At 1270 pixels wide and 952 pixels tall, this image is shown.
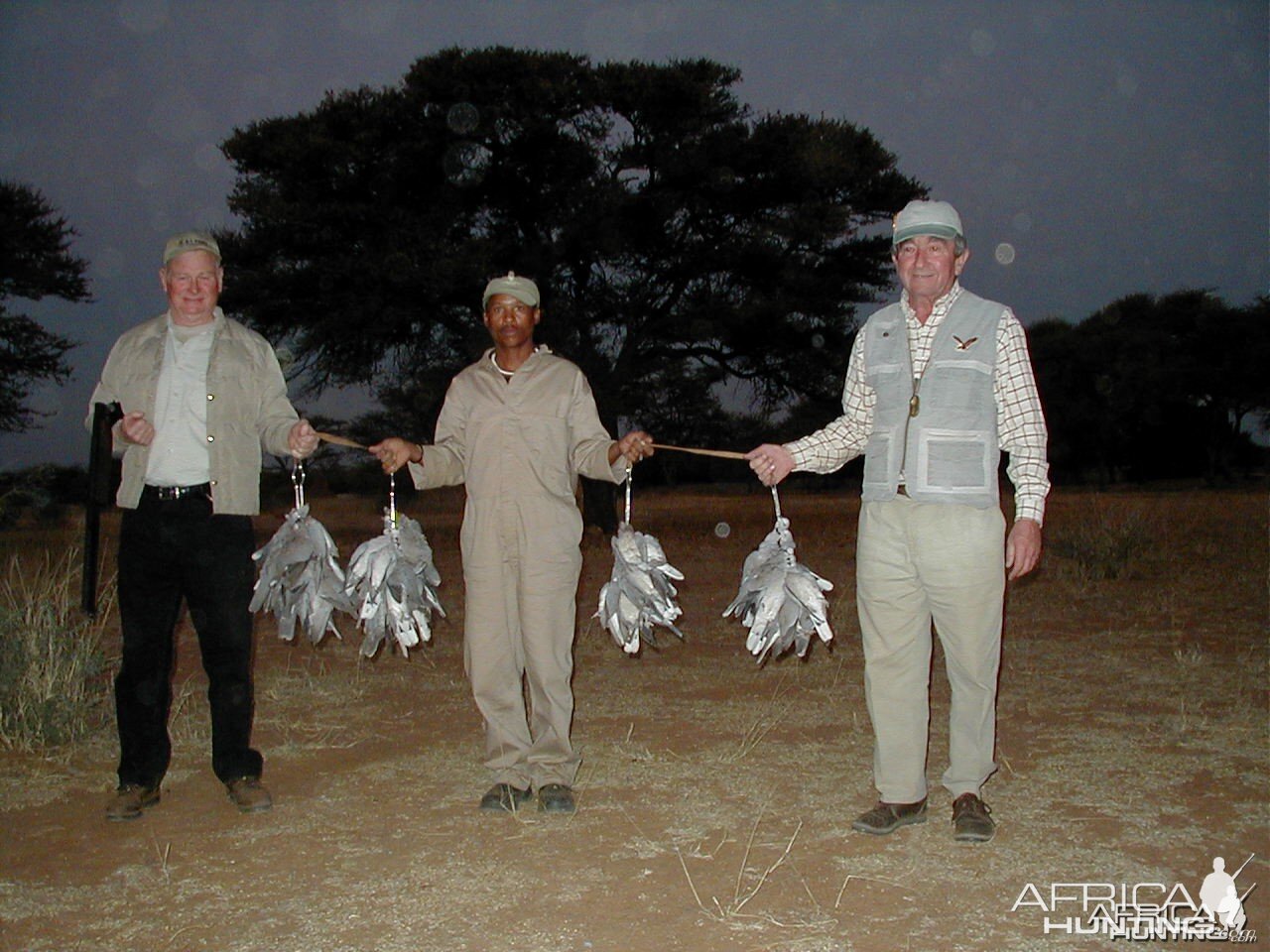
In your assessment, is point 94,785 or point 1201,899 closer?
point 1201,899

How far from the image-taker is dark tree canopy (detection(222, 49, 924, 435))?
55.4 feet

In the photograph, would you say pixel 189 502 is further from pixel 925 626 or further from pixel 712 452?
pixel 925 626

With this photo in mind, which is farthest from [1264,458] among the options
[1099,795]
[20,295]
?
[1099,795]

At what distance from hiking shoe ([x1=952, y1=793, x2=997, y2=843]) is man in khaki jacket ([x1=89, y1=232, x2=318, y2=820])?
103 inches

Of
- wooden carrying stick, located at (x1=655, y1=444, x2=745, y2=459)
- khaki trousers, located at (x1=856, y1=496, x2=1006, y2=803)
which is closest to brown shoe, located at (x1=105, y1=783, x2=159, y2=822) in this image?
wooden carrying stick, located at (x1=655, y1=444, x2=745, y2=459)

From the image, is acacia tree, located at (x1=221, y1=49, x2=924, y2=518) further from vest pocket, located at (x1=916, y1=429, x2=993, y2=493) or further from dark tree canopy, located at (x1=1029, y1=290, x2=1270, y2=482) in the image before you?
dark tree canopy, located at (x1=1029, y1=290, x2=1270, y2=482)

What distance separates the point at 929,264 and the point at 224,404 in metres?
2.72

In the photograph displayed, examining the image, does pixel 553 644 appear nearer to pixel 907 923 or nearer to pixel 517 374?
pixel 517 374

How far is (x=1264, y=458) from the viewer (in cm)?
4822

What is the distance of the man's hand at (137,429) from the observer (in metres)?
4.65

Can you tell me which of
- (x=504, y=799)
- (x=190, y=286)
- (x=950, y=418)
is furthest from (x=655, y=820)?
(x=190, y=286)

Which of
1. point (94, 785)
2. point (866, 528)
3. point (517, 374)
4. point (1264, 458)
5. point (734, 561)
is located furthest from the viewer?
point (1264, 458)

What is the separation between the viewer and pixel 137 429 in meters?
4.66

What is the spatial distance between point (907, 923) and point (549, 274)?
14945 mm
